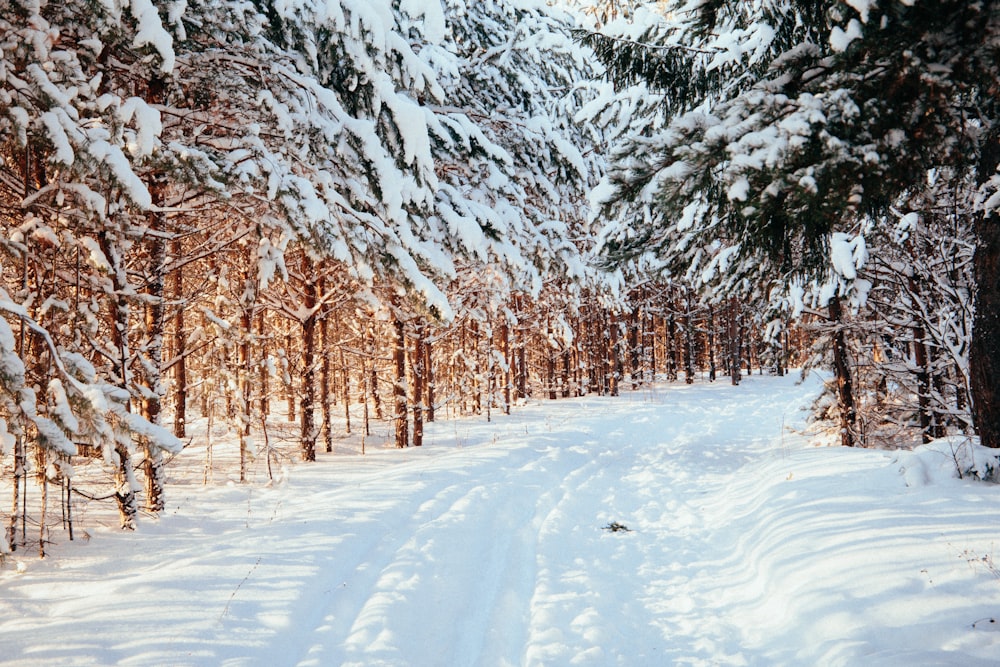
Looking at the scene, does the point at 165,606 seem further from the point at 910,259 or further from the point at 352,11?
the point at 910,259

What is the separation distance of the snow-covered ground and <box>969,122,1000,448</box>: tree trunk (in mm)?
642

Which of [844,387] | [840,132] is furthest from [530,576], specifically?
[844,387]

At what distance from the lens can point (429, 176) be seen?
6629 millimetres

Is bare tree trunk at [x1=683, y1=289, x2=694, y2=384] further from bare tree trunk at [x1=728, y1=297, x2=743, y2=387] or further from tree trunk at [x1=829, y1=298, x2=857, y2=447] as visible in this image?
tree trunk at [x1=829, y1=298, x2=857, y2=447]

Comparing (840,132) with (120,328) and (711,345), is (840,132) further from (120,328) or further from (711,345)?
(711,345)

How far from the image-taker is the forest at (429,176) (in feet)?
12.8

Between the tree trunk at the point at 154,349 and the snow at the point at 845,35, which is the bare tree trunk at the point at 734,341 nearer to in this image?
the snow at the point at 845,35

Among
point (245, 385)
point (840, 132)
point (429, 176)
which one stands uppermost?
point (429, 176)

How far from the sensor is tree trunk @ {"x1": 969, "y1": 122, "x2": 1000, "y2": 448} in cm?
529

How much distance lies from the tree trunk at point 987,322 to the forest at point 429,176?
0.08 feet

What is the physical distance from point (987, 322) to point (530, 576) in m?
5.31

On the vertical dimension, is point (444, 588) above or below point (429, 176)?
below

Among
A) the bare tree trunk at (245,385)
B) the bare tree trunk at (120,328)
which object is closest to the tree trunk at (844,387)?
the bare tree trunk at (245,385)

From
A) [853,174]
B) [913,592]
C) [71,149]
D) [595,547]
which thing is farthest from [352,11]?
[913,592]
